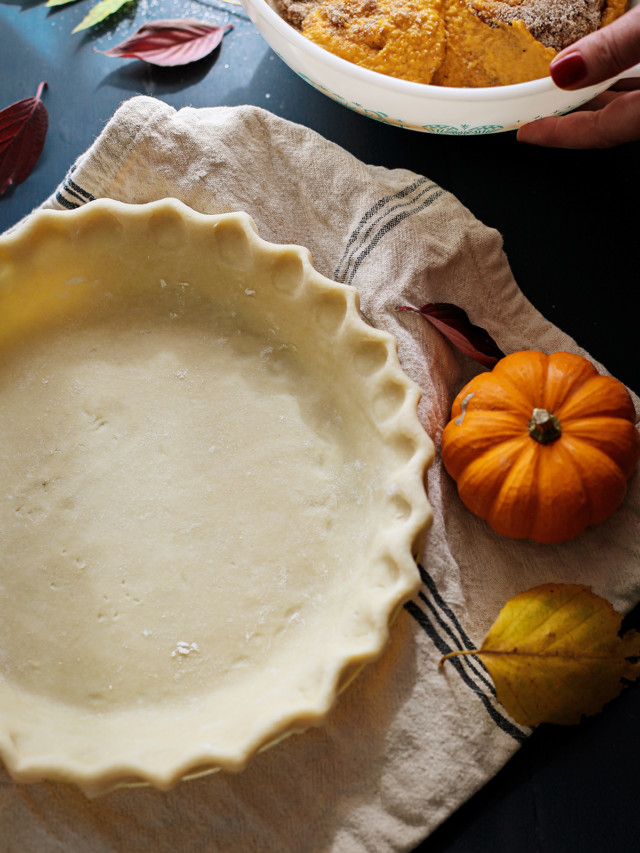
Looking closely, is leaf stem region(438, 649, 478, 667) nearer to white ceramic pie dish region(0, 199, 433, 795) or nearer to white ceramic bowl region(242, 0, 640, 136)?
white ceramic pie dish region(0, 199, 433, 795)

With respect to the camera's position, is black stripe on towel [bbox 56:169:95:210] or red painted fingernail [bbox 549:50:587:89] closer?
red painted fingernail [bbox 549:50:587:89]

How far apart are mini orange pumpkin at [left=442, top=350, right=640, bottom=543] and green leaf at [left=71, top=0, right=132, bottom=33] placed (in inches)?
47.0

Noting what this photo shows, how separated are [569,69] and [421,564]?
845 millimetres

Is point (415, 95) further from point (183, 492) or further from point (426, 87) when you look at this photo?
point (183, 492)

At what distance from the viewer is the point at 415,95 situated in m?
1.32

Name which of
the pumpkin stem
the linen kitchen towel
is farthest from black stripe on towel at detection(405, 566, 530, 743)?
the pumpkin stem

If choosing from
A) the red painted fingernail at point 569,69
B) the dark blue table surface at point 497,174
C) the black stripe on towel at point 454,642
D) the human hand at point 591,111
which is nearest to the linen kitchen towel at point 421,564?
the black stripe on towel at point 454,642

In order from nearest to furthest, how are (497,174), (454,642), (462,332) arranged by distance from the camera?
(454,642)
(462,332)
(497,174)

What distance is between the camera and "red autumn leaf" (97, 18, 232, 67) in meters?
1.68

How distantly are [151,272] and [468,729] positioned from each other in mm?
976

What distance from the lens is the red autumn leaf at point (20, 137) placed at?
164 cm

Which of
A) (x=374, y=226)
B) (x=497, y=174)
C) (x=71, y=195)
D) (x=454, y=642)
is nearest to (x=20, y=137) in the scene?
(x=71, y=195)

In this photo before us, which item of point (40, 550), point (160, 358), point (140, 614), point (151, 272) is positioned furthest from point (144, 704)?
point (151, 272)

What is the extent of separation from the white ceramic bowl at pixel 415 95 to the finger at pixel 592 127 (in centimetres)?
8
